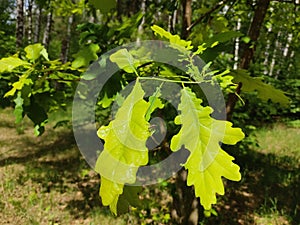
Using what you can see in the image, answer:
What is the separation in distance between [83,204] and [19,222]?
0.91 m

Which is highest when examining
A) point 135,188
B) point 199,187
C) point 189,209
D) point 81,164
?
point 199,187

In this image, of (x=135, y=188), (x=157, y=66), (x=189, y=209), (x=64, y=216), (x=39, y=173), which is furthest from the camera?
(x=39, y=173)

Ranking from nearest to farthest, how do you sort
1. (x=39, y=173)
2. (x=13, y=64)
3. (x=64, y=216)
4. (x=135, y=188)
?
(x=135, y=188), (x=13, y=64), (x=64, y=216), (x=39, y=173)

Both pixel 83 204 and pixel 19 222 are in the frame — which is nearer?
pixel 19 222

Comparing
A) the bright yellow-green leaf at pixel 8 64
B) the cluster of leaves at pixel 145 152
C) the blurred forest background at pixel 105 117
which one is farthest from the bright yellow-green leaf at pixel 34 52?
the cluster of leaves at pixel 145 152

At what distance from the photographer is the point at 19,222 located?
12.0 ft

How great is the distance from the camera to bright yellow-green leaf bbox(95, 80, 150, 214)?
0.69 metres

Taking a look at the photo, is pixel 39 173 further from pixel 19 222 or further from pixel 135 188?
pixel 135 188

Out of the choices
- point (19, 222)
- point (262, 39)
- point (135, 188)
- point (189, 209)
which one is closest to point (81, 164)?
point (19, 222)

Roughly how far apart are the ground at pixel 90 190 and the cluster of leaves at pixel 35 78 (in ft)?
6.79

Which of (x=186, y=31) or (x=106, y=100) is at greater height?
(x=186, y=31)

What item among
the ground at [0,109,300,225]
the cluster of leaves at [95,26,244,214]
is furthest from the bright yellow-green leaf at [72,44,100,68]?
the ground at [0,109,300,225]

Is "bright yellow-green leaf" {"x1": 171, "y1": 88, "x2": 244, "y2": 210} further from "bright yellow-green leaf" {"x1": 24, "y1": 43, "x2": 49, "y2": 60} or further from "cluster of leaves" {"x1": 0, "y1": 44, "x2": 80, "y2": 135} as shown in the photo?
"bright yellow-green leaf" {"x1": 24, "y1": 43, "x2": 49, "y2": 60}

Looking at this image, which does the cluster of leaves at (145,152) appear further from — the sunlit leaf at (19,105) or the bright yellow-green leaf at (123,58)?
the sunlit leaf at (19,105)
